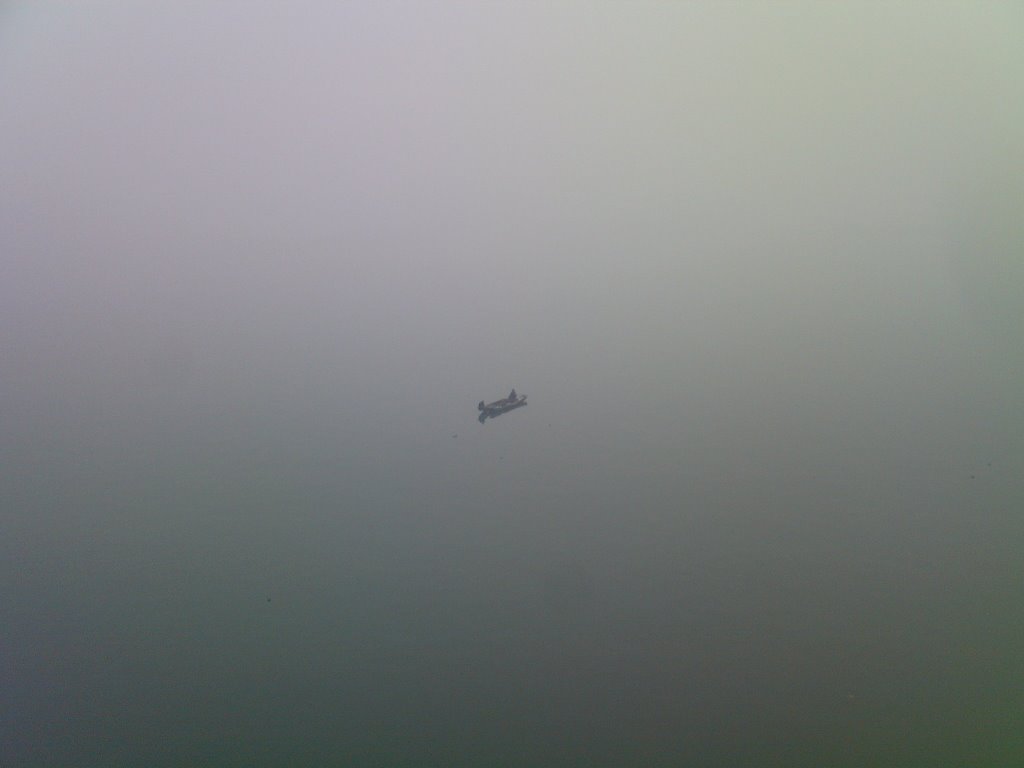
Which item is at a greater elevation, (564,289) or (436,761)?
(564,289)

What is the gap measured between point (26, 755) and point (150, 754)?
1.02 feet

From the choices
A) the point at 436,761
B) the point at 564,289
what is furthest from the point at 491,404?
the point at 436,761

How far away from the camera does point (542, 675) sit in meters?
1.48

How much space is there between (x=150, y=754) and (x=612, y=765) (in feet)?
3.86

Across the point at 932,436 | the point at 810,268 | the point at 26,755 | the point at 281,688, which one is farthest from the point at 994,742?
the point at 26,755

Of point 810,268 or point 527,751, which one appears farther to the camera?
point 527,751

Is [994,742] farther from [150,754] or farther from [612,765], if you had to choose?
[150,754]

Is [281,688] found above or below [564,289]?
below

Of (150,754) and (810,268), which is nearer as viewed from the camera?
(810,268)

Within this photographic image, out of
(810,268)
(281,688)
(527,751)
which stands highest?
(810,268)

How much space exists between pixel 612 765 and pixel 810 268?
132cm

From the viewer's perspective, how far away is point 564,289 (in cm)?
136

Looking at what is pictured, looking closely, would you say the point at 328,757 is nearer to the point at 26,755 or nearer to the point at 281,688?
the point at 281,688

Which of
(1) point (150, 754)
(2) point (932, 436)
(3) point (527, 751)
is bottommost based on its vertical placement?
(3) point (527, 751)
